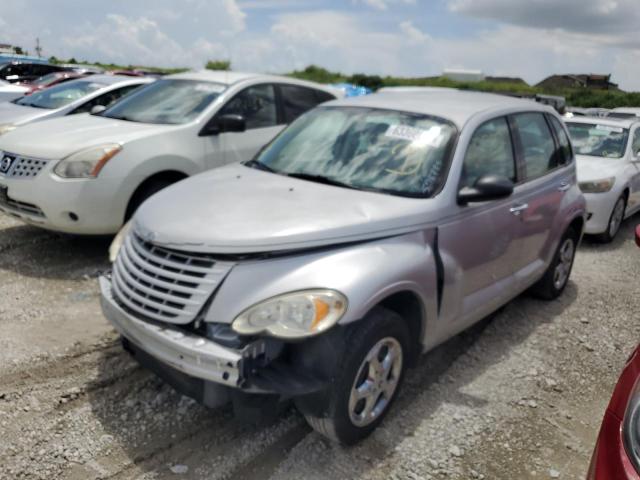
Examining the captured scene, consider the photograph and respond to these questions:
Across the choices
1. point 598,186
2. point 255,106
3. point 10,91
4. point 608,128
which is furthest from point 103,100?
point 608,128

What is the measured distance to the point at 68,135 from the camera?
533cm

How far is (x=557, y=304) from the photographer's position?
5199 mm

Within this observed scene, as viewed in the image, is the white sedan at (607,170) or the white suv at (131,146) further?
the white sedan at (607,170)

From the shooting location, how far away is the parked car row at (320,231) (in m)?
2.61

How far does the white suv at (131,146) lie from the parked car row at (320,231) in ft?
0.06

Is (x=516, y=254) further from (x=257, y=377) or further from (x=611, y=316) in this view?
(x=257, y=377)

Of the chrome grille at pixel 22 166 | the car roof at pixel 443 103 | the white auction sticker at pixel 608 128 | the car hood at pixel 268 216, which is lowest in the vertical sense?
the chrome grille at pixel 22 166

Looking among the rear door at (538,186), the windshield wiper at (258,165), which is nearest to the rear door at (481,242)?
the rear door at (538,186)

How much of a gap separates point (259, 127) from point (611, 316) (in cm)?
393

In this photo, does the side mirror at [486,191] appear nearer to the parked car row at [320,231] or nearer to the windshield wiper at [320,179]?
the parked car row at [320,231]

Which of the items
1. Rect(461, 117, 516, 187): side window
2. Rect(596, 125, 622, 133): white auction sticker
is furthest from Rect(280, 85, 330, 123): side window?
Rect(596, 125, 622, 133): white auction sticker

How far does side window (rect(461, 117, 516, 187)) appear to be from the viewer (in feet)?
11.8

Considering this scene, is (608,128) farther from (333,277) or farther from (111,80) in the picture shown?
(111,80)

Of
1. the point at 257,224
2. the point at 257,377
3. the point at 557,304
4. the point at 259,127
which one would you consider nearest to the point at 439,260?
the point at 257,224
